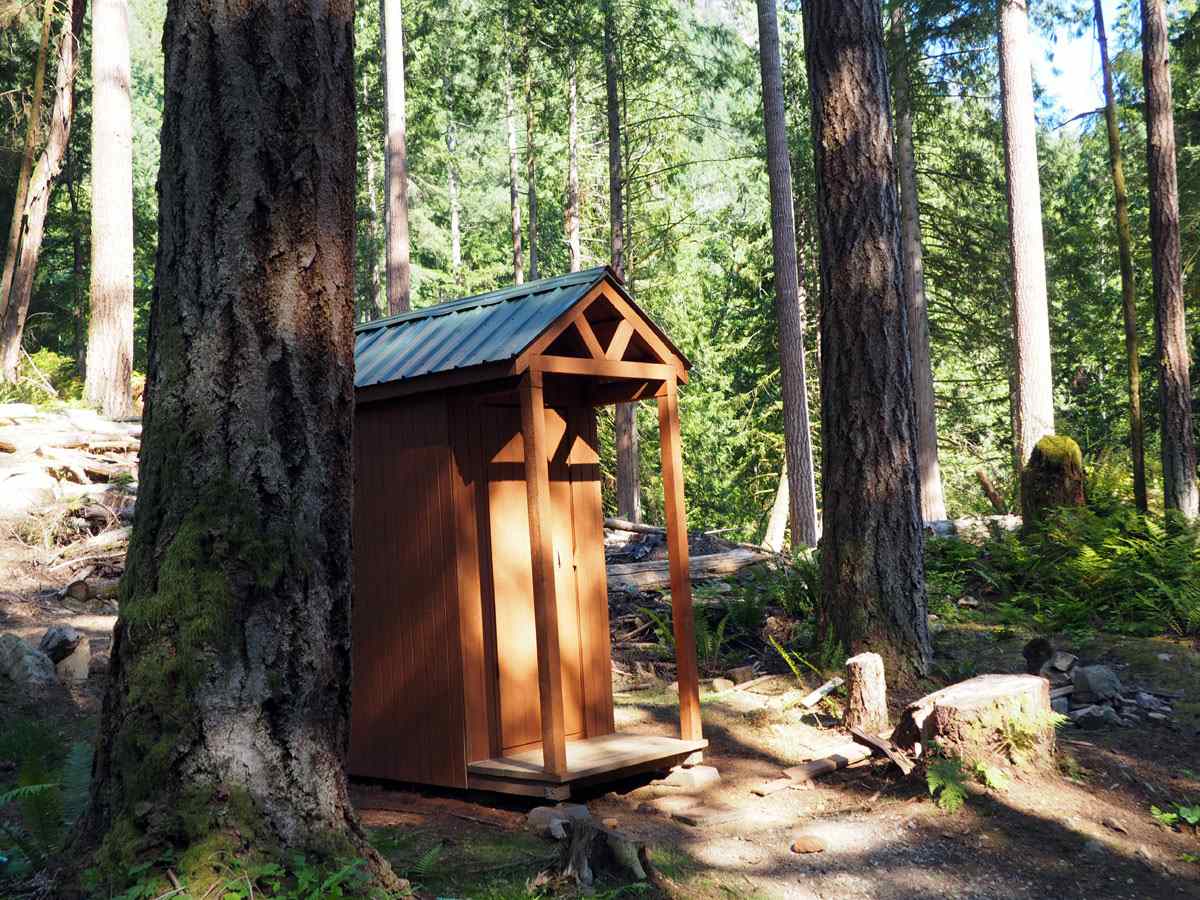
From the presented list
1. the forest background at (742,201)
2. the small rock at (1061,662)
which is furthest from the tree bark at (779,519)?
the small rock at (1061,662)

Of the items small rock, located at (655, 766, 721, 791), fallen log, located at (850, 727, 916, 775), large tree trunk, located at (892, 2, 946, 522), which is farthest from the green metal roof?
large tree trunk, located at (892, 2, 946, 522)

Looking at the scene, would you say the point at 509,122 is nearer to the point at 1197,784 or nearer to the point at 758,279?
the point at 758,279

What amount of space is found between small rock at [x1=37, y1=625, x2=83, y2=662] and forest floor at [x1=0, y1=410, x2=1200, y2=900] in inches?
12.3

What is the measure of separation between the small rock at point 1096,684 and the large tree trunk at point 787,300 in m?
7.46

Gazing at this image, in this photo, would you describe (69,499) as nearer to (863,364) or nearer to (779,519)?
(863,364)

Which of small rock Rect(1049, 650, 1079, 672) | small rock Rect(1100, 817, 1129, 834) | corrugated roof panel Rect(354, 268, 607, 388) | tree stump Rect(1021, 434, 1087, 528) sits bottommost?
small rock Rect(1100, 817, 1129, 834)

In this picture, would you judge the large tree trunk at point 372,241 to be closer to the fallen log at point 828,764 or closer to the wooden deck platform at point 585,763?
the wooden deck platform at point 585,763

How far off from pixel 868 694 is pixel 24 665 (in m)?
5.52

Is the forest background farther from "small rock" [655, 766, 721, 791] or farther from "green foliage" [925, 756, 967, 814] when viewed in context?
"small rock" [655, 766, 721, 791]

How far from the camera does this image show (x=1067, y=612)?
10.0 m

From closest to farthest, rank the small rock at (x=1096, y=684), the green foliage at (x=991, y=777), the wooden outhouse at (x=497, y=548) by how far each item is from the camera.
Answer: the green foliage at (x=991, y=777) → the wooden outhouse at (x=497, y=548) → the small rock at (x=1096, y=684)

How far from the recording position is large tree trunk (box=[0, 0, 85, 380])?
19.0 meters

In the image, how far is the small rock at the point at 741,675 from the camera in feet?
28.8

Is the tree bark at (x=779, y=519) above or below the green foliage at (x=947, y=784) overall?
above
